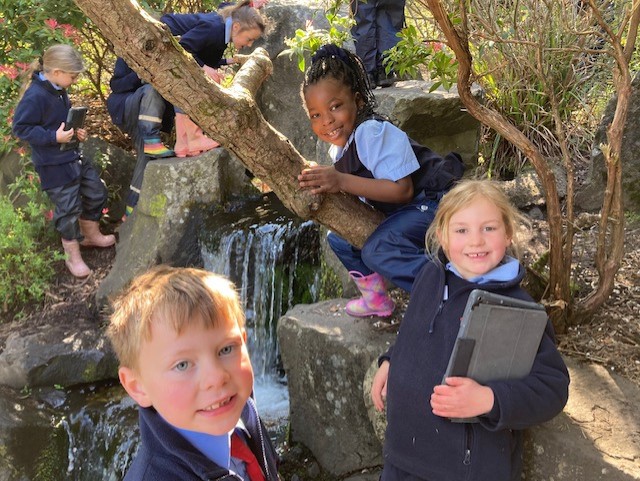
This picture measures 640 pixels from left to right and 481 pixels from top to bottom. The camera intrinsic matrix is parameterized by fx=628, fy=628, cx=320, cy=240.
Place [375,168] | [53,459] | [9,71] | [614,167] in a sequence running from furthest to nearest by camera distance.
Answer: [9,71] < [53,459] < [375,168] < [614,167]

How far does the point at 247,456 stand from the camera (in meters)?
1.51

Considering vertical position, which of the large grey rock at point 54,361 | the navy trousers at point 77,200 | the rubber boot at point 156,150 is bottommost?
the large grey rock at point 54,361

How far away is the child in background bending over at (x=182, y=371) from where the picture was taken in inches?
51.1

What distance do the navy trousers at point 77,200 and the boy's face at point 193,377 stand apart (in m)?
4.21

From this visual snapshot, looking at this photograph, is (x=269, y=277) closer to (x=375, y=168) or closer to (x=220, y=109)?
(x=375, y=168)

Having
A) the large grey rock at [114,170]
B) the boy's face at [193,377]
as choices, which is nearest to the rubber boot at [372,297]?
the boy's face at [193,377]

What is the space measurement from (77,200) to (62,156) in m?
0.38

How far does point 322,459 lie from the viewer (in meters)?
3.18

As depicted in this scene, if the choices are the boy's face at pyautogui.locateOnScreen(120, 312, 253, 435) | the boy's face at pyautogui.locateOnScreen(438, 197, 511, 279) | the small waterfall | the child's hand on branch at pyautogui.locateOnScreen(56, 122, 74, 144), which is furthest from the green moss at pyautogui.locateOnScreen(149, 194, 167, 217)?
the boy's face at pyautogui.locateOnScreen(120, 312, 253, 435)

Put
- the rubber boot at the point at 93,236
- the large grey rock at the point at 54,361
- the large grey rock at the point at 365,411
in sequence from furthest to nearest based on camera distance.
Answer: the rubber boot at the point at 93,236
the large grey rock at the point at 54,361
the large grey rock at the point at 365,411

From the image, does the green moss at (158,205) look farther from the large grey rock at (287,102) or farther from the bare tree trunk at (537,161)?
the bare tree trunk at (537,161)

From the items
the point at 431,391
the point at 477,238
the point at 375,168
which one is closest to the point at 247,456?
the point at 431,391

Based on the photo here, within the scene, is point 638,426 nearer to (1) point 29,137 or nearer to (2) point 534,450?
(2) point 534,450

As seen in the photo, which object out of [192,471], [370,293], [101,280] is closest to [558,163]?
[370,293]
